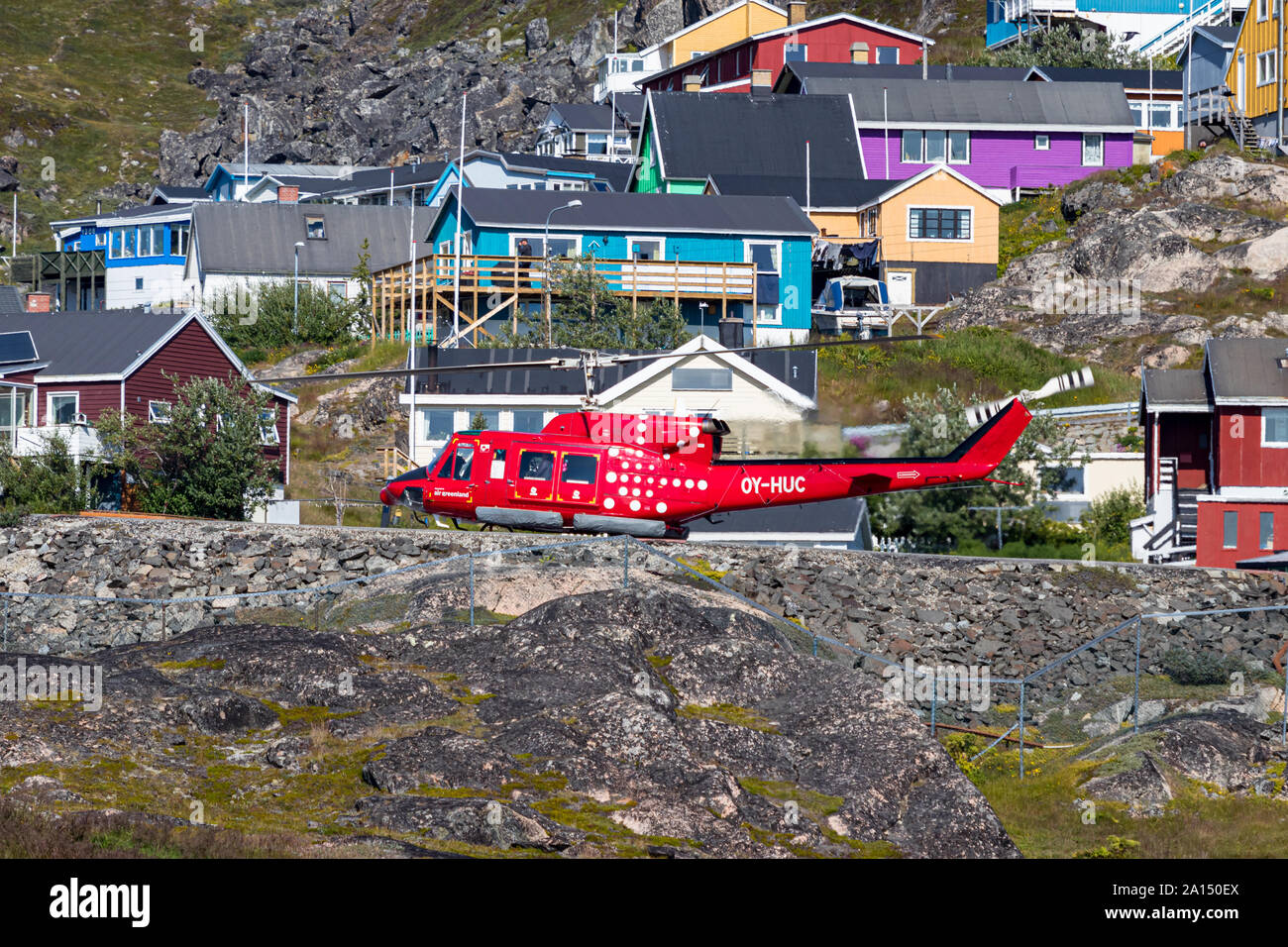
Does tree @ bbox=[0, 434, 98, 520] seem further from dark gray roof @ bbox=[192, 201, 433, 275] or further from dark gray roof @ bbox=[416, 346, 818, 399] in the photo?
dark gray roof @ bbox=[192, 201, 433, 275]

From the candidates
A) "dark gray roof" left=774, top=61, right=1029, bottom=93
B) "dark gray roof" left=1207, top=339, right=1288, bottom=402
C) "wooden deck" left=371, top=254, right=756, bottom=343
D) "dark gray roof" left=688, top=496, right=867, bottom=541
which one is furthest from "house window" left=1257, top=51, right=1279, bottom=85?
"dark gray roof" left=688, top=496, right=867, bottom=541

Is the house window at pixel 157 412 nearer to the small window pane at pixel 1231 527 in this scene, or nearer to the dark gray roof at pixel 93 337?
the dark gray roof at pixel 93 337

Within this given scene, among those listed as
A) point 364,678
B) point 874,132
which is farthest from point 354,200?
point 364,678

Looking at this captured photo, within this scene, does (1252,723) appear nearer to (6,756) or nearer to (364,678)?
(364,678)

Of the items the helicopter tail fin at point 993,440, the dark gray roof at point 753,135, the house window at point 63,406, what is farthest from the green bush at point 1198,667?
the dark gray roof at point 753,135

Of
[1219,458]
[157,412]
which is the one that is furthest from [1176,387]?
[157,412]
